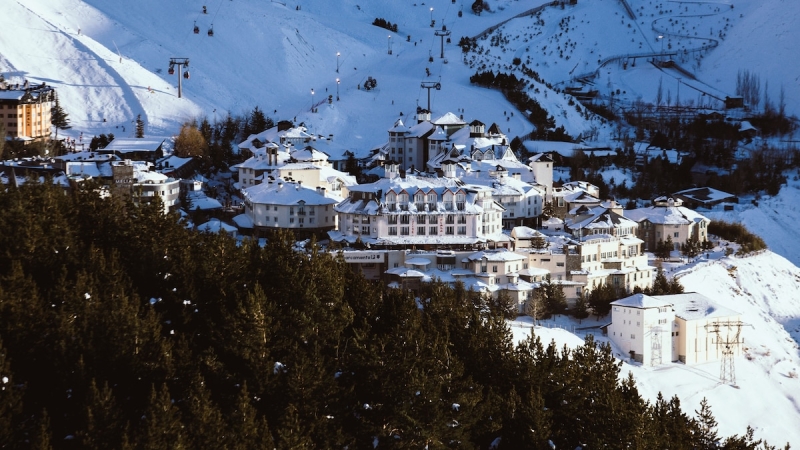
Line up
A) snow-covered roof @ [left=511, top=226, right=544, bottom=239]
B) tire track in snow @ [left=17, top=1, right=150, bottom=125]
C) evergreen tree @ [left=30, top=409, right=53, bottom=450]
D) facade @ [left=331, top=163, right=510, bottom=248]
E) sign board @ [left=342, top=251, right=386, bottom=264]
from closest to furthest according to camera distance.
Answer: evergreen tree @ [left=30, top=409, right=53, bottom=450] < sign board @ [left=342, top=251, right=386, bottom=264] < facade @ [left=331, top=163, right=510, bottom=248] < snow-covered roof @ [left=511, top=226, right=544, bottom=239] < tire track in snow @ [left=17, top=1, right=150, bottom=125]

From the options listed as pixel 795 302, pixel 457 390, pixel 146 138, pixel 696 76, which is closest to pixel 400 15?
pixel 696 76

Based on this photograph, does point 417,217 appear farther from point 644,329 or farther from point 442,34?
point 442,34

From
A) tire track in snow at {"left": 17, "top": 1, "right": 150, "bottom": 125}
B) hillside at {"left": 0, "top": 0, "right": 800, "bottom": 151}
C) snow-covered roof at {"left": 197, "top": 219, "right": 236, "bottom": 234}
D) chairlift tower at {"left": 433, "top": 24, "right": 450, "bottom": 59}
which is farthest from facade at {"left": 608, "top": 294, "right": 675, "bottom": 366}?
chairlift tower at {"left": 433, "top": 24, "right": 450, "bottom": 59}

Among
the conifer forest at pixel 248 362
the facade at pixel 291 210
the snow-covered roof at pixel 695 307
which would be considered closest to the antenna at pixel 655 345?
the snow-covered roof at pixel 695 307

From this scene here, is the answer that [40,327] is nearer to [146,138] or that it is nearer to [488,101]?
[146,138]

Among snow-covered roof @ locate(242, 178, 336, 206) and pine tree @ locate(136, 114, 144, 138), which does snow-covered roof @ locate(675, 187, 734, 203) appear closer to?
snow-covered roof @ locate(242, 178, 336, 206)

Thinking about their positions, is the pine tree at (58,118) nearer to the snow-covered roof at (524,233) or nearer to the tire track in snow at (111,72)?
the tire track in snow at (111,72)

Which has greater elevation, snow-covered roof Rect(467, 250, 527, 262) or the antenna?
snow-covered roof Rect(467, 250, 527, 262)

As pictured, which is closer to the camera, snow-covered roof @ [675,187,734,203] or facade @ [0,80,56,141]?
facade @ [0,80,56,141]
